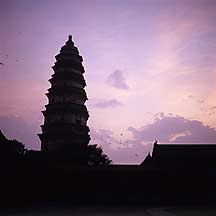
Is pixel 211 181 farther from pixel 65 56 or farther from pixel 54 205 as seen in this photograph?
pixel 65 56

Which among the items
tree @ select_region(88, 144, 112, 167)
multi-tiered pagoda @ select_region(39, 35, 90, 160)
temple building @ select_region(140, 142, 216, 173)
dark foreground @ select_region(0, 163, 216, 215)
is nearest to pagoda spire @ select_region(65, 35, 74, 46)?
multi-tiered pagoda @ select_region(39, 35, 90, 160)

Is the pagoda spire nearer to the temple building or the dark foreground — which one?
the temple building

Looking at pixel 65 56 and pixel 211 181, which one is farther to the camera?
pixel 65 56

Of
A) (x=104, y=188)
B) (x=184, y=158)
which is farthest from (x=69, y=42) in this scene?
(x=104, y=188)

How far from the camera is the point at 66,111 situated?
34.5 m

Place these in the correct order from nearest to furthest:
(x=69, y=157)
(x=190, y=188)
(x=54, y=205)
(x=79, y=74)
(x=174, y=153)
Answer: (x=54, y=205), (x=190, y=188), (x=174, y=153), (x=69, y=157), (x=79, y=74)

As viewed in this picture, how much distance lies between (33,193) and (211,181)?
1381 cm

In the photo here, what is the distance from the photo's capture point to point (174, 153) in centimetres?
2908

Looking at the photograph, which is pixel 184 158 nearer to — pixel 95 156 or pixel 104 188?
pixel 104 188

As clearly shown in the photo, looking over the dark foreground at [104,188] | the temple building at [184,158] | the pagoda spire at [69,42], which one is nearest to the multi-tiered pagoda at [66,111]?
the pagoda spire at [69,42]

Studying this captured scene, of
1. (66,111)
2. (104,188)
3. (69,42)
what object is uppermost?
(69,42)

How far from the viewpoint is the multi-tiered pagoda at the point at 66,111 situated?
1320 inches

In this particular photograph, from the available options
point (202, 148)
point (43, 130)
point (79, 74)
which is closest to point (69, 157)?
point (43, 130)

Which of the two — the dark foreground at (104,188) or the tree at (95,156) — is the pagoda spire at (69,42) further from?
the dark foreground at (104,188)
